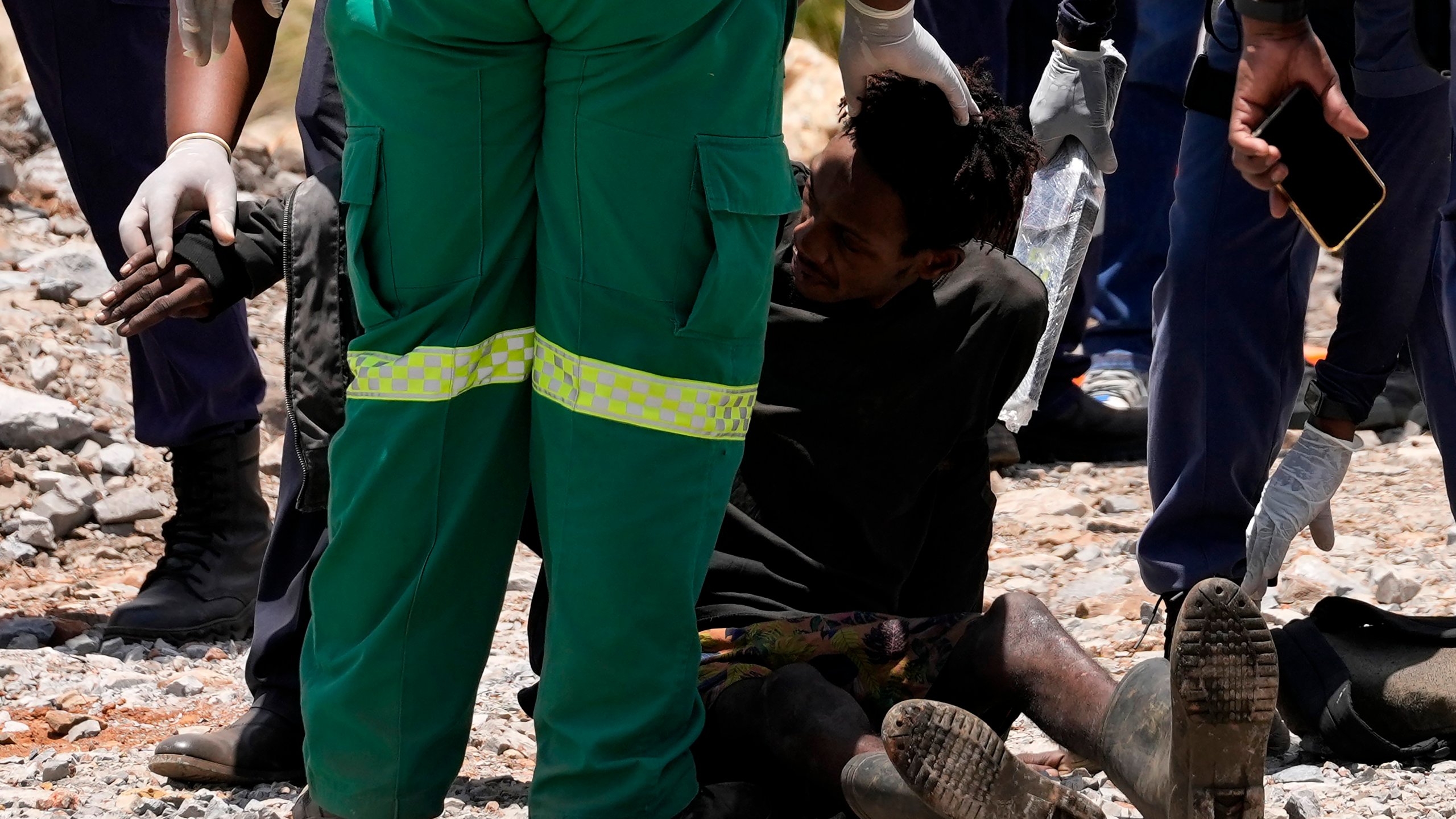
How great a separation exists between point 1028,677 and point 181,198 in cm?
134

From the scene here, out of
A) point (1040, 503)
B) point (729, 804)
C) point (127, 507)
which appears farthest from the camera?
point (1040, 503)

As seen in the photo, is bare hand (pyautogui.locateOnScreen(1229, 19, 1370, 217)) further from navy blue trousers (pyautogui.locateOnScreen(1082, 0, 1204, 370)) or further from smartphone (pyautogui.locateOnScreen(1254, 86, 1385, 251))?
navy blue trousers (pyautogui.locateOnScreen(1082, 0, 1204, 370))

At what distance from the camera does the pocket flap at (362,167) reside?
1.98 m

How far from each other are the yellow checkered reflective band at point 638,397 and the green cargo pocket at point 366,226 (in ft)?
0.78

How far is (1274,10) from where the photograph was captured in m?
2.52

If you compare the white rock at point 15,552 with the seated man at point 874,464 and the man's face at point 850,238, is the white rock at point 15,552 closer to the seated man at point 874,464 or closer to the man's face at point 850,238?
the seated man at point 874,464

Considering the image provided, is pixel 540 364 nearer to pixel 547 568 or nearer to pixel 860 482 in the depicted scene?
pixel 547 568

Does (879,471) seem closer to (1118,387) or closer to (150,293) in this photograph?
(150,293)

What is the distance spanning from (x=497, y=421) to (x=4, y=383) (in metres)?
3.34

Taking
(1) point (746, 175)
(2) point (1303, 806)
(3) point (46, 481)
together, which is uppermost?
(1) point (746, 175)

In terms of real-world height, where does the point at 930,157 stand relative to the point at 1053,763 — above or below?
above

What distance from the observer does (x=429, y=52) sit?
1.94 metres

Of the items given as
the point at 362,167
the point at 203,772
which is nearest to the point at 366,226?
the point at 362,167

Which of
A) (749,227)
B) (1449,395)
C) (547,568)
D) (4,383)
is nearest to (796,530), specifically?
(547,568)
